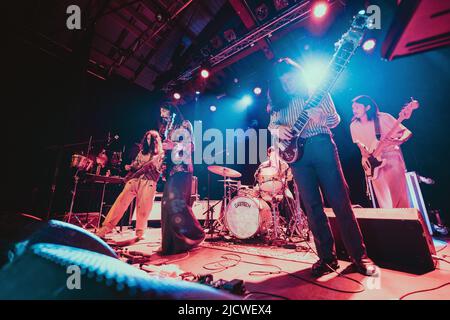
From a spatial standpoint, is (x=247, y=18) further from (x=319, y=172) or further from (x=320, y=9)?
(x=319, y=172)

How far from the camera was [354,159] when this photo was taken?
24.5 ft

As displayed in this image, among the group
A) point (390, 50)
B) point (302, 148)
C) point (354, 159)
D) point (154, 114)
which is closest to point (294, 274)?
point (302, 148)

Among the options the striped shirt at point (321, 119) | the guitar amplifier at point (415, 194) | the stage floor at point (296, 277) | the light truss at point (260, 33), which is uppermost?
the light truss at point (260, 33)

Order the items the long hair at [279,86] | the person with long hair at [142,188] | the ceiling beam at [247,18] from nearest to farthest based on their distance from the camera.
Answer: the long hair at [279,86]
the person with long hair at [142,188]
the ceiling beam at [247,18]

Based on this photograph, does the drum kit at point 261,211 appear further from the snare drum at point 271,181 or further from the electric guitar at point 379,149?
the electric guitar at point 379,149

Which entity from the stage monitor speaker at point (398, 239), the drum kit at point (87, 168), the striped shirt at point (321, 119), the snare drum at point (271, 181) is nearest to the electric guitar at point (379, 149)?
the stage monitor speaker at point (398, 239)

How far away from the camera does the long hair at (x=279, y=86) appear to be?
9.40 feet

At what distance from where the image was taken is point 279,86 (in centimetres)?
303

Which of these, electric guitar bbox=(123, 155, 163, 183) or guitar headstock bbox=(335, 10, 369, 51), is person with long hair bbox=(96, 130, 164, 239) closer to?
electric guitar bbox=(123, 155, 163, 183)

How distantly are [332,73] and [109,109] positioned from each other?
8540 millimetres

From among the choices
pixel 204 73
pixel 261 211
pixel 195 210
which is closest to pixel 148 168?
pixel 261 211

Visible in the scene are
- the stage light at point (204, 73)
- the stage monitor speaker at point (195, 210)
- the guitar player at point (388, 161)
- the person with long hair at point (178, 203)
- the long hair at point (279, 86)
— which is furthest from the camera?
the stage monitor speaker at point (195, 210)

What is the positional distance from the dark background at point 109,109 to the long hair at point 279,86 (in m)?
4.09

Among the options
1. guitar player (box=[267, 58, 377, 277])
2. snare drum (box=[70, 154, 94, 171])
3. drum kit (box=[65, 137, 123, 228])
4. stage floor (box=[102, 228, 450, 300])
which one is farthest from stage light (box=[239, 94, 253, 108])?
stage floor (box=[102, 228, 450, 300])
